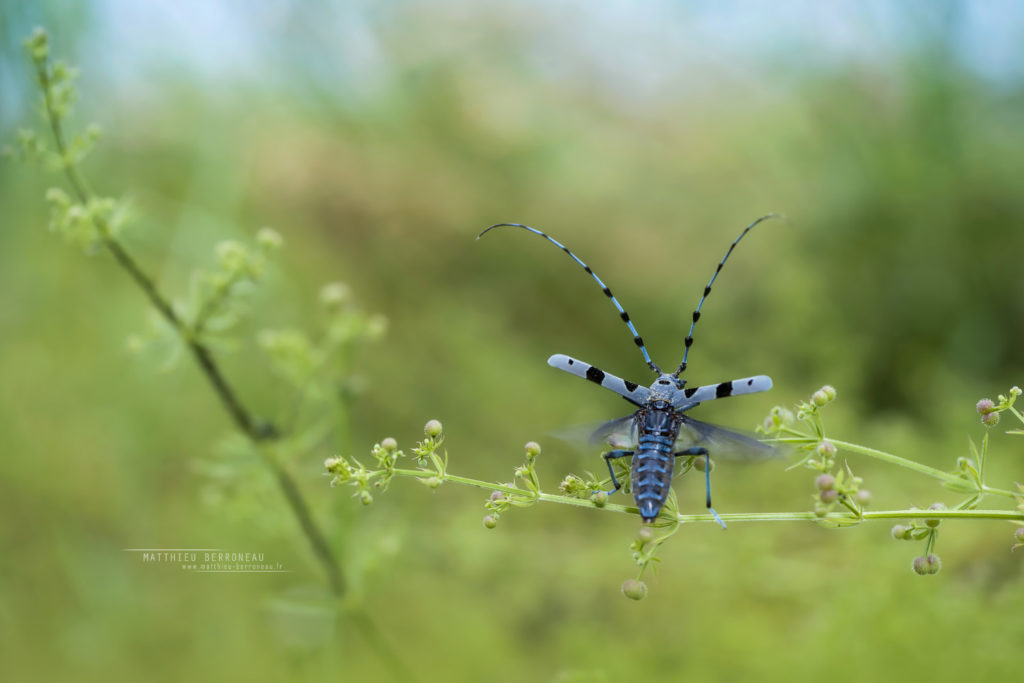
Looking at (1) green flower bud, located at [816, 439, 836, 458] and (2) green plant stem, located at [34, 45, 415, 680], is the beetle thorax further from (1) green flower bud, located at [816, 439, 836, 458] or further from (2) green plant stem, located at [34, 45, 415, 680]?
(2) green plant stem, located at [34, 45, 415, 680]

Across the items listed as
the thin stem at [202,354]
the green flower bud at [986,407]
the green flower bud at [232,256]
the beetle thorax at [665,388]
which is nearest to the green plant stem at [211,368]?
the thin stem at [202,354]

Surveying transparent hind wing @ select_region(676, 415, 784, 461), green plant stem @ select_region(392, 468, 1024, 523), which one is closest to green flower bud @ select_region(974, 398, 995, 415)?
green plant stem @ select_region(392, 468, 1024, 523)

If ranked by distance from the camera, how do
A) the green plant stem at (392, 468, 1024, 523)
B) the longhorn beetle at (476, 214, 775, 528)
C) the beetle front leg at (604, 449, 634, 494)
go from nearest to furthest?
the green plant stem at (392, 468, 1024, 523), the longhorn beetle at (476, 214, 775, 528), the beetle front leg at (604, 449, 634, 494)

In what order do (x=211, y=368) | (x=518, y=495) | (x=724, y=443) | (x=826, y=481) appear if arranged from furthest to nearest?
(x=211, y=368)
(x=724, y=443)
(x=518, y=495)
(x=826, y=481)

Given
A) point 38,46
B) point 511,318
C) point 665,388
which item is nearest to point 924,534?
point 665,388

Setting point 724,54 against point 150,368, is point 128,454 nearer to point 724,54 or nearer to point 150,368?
point 150,368

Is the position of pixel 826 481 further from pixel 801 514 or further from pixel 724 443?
pixel 724 443

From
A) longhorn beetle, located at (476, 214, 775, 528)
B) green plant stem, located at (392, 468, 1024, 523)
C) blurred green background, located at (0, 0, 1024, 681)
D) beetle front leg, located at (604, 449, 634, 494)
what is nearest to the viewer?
green plant stem, located at (392, 468, 1024, 523)
